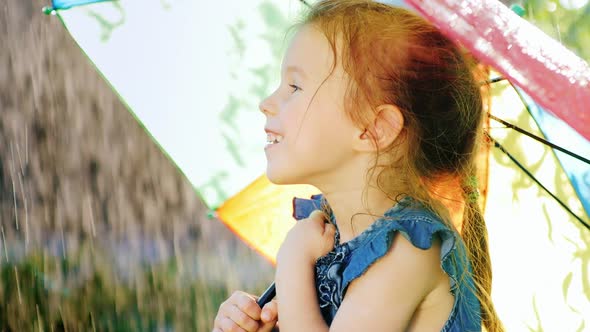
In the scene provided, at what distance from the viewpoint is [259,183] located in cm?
205

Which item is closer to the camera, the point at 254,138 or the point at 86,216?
the point at 254,138

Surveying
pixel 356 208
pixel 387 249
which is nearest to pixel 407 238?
pixel 387 249

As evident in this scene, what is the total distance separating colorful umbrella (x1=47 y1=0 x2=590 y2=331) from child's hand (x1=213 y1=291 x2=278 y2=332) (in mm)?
303

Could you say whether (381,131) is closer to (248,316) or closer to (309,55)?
(309,55)

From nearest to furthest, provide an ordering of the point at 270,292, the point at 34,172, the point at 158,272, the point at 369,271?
the point at 369,271 < the point at 270,292 < the point at 158,272 < the point at 34,172

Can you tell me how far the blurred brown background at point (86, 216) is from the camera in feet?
12.9

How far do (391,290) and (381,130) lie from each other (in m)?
0.28

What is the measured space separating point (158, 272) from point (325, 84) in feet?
9.27

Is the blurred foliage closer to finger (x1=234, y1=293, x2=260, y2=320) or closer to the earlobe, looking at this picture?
finger (x1=234, y1=293, x2=260, y2=320)

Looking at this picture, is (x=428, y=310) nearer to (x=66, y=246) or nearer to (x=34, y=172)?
(x=66, y=246)

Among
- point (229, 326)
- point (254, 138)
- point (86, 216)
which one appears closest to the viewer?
point (229, 326)

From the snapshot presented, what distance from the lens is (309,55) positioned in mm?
1641

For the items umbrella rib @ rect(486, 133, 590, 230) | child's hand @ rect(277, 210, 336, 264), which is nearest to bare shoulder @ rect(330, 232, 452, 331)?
child's hand @ rect(277, 210, 336, 264)

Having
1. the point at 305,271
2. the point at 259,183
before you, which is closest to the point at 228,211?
the point at 259,183
